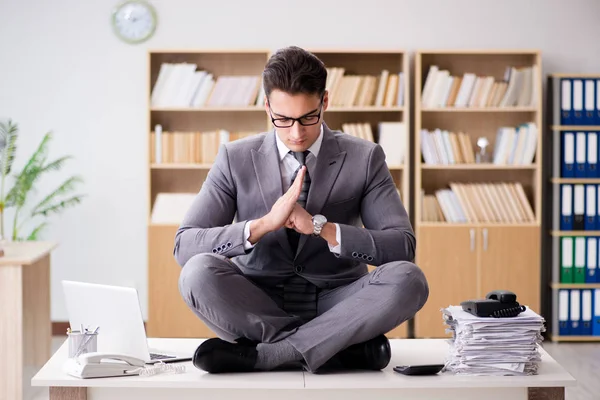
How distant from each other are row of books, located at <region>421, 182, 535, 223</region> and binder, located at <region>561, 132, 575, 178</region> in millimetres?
289

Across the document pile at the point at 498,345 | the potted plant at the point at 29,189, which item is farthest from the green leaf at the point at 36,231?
the document pile at the point at 498,345

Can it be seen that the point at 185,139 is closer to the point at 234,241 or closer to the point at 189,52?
the point at 189,52

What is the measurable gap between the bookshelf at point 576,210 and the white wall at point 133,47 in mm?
356

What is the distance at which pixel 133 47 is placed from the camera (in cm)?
556

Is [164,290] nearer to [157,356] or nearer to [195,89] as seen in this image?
[195,89]

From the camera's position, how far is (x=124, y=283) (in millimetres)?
5660

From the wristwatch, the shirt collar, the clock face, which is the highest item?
the clock face

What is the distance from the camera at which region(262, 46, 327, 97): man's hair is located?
2.60 meters

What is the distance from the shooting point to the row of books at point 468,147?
531 cm

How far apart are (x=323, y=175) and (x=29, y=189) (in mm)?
2869

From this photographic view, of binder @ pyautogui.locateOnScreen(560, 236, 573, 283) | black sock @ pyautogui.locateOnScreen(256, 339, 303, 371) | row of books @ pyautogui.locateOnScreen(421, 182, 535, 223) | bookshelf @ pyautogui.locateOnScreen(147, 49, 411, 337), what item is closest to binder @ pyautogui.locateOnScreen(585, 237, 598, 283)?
binder @ pyautogui.locateOnScreen(560, 236, 573, 283)

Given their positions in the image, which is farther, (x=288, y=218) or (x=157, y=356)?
(x=157, y=356)

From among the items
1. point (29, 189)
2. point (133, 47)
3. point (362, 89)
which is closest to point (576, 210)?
point (362, 89)

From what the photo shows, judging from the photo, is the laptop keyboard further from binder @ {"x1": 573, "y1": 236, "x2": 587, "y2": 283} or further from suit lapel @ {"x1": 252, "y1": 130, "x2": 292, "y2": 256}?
binder @ {"x1": 573, "y1": 236, "x2": 587, "y2": 283}
